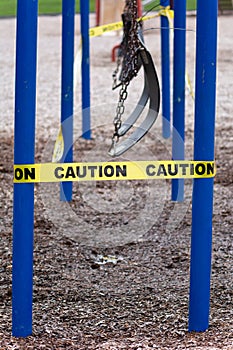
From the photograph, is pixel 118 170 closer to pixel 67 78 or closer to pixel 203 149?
pixel 203 149

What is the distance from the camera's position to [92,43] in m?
14.4

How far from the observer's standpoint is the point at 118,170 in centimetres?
302

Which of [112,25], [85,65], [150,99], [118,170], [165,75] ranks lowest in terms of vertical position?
[118,170]

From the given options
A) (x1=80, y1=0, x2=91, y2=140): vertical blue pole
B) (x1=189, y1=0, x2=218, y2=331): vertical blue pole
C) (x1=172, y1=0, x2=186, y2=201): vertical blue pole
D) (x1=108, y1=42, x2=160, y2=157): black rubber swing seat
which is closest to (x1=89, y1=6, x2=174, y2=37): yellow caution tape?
(x1=80, y1=0, x2=91, y2=140): vertical blue pole

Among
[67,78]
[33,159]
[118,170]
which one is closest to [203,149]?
[118,170]

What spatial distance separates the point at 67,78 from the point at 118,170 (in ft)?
7.38

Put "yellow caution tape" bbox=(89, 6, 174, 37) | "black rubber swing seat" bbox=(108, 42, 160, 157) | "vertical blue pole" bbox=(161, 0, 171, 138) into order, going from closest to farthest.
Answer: "black rubber swing seat" bbox=(108, 42, 160, 157)
"yellow caution tape" bbox=(89, 6, 174, 37)
"vertical blue pole" bbox=(161, 0, 171, 138)

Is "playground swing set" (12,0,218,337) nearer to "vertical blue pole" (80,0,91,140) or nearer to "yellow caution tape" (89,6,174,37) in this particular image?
"yellow caution tape" (89,6,174,37)

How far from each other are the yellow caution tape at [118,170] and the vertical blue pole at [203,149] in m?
0.04

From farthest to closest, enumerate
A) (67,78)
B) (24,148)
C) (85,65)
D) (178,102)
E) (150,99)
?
(85,65)
(67,78)
(178,102)
(150,99)
(24,148)

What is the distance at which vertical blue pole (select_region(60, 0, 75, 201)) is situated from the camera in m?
5.13

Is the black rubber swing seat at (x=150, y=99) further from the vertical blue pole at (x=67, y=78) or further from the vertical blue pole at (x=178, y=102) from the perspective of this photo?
the vertical blue pole at (x=67, y=78)

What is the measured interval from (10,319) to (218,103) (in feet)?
19.7

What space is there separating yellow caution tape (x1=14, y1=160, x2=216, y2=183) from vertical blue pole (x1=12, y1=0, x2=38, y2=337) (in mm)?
90
